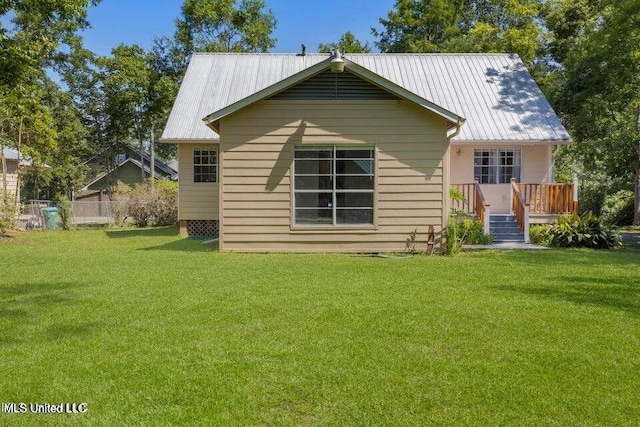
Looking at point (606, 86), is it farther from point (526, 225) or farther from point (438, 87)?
point (526, 225)

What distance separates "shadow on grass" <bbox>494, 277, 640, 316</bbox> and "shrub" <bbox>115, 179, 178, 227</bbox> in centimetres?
1727

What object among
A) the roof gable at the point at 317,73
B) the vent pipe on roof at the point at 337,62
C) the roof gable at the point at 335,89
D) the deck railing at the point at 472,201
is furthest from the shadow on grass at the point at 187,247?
the deck railing at the point at 472,201

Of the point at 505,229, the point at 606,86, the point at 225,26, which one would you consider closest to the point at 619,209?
the point at 606,86

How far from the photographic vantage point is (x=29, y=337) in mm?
5266

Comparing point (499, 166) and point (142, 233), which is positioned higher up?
point (499, 166)

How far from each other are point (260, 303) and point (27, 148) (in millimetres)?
18021

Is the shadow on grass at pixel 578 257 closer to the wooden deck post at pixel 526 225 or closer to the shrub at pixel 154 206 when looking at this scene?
the wooden deck post at pixel 526 225

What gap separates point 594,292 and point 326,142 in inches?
256

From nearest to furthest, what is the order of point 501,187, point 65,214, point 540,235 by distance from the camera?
point 540,235, point 501,187, point 65,214

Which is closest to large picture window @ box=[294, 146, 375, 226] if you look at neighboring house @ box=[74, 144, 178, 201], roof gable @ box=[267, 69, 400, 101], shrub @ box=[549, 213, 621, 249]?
roof gable @ box=[267, 69, 400, 101]

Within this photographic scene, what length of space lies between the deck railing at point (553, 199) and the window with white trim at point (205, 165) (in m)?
9.30

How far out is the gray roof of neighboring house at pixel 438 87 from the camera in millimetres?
16750

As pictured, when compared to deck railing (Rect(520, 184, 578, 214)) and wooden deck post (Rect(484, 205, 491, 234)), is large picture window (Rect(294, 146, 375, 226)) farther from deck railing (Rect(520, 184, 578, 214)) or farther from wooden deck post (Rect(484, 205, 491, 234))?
deck railing (Rect(520, 184, 578, 214))

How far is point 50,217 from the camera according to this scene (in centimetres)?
2241
